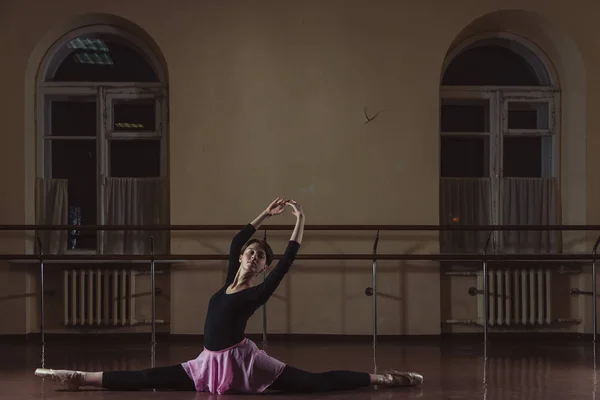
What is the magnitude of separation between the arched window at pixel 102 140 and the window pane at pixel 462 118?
2.34 meters

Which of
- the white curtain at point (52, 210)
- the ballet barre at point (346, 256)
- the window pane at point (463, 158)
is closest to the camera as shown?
the ballet barre at point (346, 256)

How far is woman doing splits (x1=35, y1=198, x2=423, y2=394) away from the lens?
4.34 meters

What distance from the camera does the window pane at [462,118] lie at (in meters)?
7.67

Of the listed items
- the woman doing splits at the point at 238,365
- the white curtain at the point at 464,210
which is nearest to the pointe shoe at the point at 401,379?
the woman doing splits at the point at 238,365

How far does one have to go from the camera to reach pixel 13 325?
715 cm

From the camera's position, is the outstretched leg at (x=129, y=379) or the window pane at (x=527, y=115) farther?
the window pane at (x=527, y=115)

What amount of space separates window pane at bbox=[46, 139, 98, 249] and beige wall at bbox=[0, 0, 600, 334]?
0.45 meters

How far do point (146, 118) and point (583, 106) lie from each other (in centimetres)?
356

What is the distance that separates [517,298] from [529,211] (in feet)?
2.51

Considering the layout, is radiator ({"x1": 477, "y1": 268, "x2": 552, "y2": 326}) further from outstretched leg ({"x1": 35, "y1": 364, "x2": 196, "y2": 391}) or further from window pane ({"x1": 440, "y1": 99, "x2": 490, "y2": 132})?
outstretched leg ({"x1": 35, "y1": 364, "x2": 196, "y2": 391})

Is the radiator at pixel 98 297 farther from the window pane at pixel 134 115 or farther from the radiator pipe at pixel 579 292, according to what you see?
the radiator pipe at pixel 579 292

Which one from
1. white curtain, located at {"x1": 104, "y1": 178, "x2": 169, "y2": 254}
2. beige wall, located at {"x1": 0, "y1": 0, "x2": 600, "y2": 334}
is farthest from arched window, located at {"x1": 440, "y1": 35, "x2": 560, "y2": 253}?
white curtain, located at {"x1": 104, "y1": 178, "x2": 169, "y2": 254}

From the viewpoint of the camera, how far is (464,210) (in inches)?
297

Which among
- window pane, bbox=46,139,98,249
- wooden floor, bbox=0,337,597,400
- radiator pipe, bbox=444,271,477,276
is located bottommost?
wooden floor, bbox=0,337,597,400
